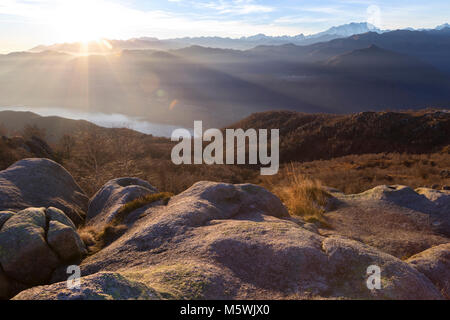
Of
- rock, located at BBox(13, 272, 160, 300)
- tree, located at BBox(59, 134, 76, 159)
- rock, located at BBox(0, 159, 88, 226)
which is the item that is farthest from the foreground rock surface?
tree, located at BBox(59, 134, 76, 159)

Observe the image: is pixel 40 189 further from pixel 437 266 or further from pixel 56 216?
pixel 437 266

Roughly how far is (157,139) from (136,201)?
187 feet

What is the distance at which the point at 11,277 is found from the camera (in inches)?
194

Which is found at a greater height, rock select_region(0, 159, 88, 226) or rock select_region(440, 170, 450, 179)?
rock select_region(0, 159, 88, 226)

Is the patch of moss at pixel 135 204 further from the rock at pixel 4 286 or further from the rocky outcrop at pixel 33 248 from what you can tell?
the rock at pixel 4 286

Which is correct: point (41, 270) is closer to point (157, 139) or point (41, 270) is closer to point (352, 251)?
point (352, 251)

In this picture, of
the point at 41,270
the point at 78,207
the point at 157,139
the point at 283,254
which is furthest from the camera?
the point at 157,139

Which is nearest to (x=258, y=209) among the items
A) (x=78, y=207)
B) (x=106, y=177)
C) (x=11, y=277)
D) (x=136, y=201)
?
(x=136, y=201)

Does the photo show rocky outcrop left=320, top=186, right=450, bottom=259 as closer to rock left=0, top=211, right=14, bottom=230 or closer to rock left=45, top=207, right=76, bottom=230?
rock left=45, top=207, right=76, bottom=230

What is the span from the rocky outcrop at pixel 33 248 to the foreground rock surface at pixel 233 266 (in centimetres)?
50

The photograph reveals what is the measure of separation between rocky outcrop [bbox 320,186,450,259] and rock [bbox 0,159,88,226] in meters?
6.95

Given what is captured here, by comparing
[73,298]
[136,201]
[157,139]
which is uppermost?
[73,298]

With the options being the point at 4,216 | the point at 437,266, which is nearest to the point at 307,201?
the point at 437,266

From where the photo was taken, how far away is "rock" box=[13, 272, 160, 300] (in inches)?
115
